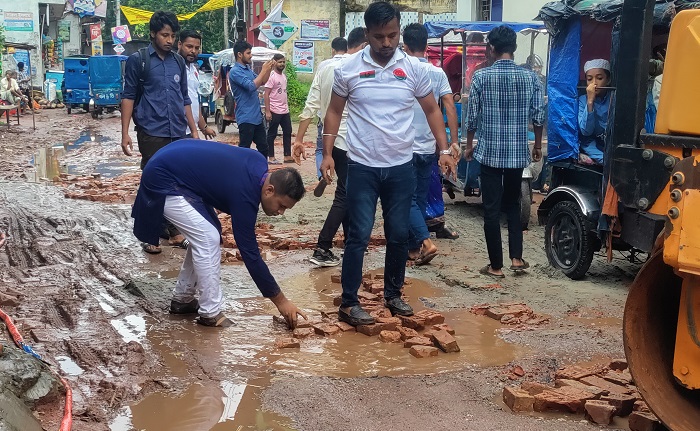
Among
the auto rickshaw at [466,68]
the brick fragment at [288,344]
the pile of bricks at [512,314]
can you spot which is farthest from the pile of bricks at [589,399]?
the auto rickshaw at [466,68]

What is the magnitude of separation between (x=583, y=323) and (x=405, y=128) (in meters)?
1.85

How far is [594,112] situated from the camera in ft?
23.1

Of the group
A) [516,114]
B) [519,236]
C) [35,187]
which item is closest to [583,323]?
[519,236]

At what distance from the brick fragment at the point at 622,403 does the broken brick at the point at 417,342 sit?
1.32m

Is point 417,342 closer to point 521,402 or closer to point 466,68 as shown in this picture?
point 521,402

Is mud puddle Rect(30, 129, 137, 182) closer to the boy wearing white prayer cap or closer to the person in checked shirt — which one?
the person in checked shirt

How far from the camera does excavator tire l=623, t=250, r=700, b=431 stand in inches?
143

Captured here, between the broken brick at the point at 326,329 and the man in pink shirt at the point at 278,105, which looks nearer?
the broken brick at the point at 326,329

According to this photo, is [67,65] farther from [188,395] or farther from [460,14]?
[188,395]

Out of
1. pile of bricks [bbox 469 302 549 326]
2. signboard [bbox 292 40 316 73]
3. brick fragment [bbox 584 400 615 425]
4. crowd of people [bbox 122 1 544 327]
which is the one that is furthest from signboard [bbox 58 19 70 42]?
brick fragment [bbox 584 400 615 425]

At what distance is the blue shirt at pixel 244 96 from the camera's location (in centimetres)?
1152

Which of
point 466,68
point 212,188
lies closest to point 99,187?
point 466,68

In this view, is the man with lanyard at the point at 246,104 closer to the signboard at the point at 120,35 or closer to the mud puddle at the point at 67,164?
the mud puddle at the point at 67,164

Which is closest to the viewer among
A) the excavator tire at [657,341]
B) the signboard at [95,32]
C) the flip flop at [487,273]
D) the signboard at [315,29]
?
the excavator tire at [657,341]
